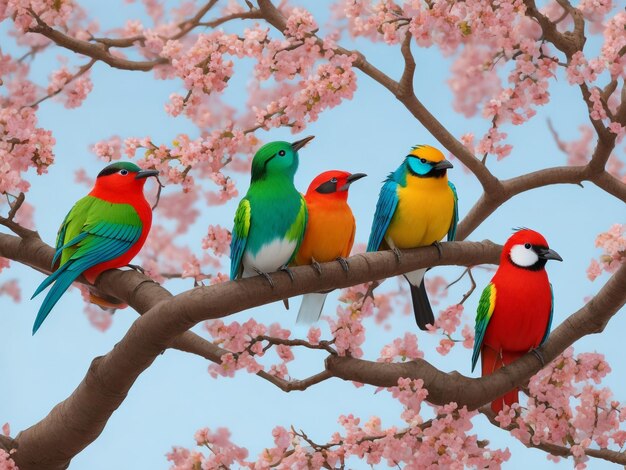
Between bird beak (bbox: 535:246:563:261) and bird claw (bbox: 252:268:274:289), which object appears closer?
bird claw (bbox: 252:268:274:289)

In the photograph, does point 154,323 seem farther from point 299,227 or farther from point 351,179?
point 351,179

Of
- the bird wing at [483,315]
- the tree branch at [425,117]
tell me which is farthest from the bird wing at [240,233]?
the tree branch at [425,117]

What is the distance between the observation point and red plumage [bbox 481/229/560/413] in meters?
4.90

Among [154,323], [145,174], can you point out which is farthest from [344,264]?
[145,174]

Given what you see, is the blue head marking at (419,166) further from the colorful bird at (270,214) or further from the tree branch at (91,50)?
the tree branch at (91,50)

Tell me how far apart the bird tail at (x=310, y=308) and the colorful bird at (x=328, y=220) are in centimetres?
38

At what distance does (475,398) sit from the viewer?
4.89 meters

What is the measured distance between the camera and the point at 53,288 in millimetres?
4754

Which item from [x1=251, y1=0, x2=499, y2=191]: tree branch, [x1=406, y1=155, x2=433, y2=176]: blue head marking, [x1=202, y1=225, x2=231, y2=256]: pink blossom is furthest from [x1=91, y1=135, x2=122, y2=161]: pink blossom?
[x1=406, y1=155, x2=433, y2=176]: blue head marking

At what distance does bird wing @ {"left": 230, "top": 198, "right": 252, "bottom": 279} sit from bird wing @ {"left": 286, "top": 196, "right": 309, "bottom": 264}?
21 centimetres

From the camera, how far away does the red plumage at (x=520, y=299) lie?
490cm

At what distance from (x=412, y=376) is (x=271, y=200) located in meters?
1.35

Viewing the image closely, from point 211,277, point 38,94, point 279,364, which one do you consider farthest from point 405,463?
point 38,94

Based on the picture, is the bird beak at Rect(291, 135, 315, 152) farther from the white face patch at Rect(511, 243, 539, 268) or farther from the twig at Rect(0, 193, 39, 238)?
the twig at Rect(0, 193, 39, 238)
